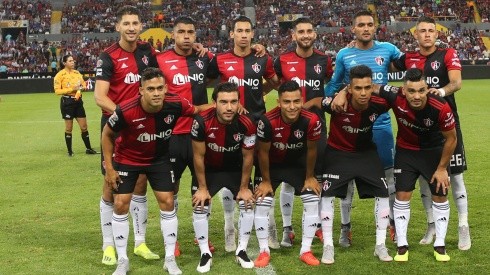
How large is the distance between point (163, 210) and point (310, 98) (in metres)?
2.17

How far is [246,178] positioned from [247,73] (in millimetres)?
1315

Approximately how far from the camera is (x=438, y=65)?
769cm

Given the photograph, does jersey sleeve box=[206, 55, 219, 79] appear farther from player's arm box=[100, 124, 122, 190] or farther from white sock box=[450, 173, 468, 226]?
white sock box=[450, 173, 468, 226]

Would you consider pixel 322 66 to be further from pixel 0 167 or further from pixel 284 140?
pixel 0 167

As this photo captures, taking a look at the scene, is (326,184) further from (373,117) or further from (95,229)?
(95,229)

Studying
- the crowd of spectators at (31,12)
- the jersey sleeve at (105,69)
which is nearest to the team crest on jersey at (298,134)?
the jersey sleeve at (105,69)

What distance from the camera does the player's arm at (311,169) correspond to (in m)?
7.51

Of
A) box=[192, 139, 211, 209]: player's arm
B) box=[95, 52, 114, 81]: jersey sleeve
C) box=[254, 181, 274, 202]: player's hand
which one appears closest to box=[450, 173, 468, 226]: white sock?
box=[254, 181, 274, 202]: player's hand

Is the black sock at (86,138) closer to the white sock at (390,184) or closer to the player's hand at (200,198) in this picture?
the player's hand at (200,198)

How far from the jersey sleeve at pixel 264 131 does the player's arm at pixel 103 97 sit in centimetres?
151

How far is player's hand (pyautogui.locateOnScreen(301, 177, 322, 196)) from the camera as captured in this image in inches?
297

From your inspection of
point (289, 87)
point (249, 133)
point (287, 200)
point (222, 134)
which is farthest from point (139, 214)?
point (289, 87)

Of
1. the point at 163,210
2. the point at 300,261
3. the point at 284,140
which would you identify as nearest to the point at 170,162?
the point at 163,210

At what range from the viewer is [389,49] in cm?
821
